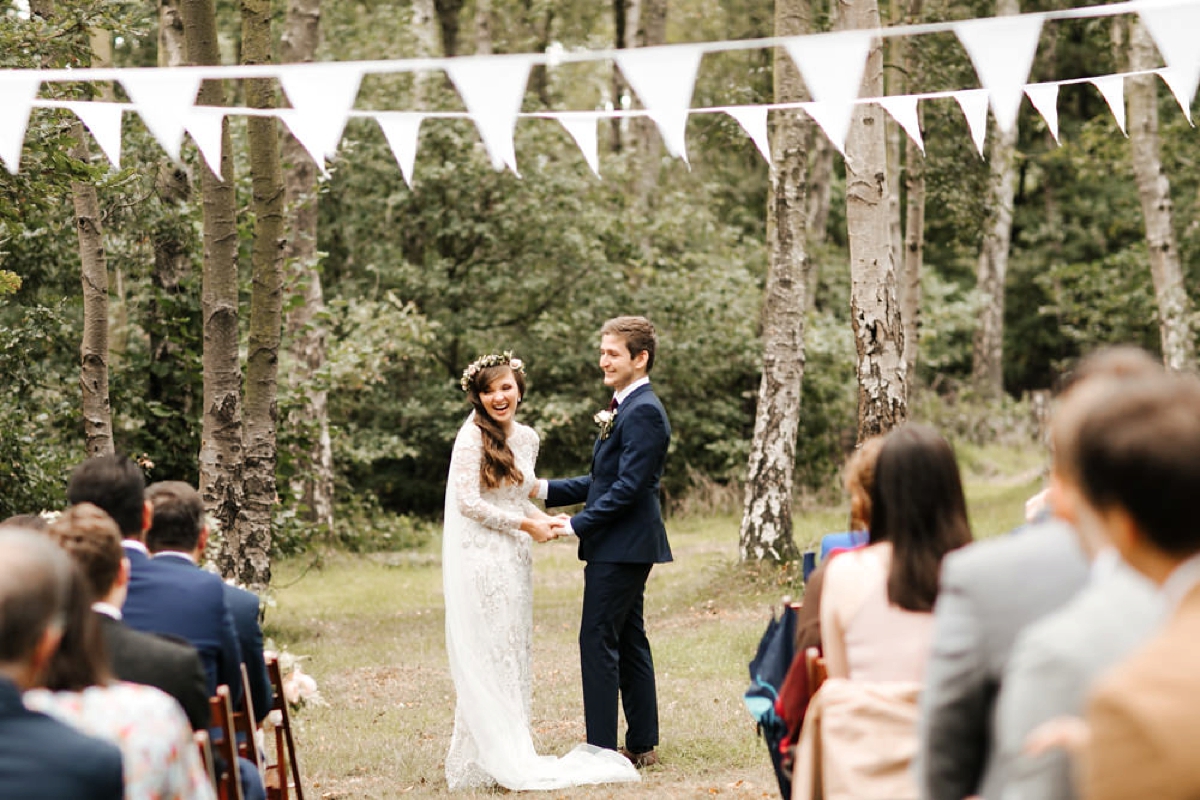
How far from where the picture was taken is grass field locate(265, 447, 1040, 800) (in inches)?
245

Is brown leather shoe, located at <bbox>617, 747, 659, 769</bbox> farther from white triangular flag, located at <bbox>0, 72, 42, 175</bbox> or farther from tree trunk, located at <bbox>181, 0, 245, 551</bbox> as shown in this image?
white triangular flag, located at <bbox>0, 72, 42, 175</bbox>

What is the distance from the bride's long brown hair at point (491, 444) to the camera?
604cm

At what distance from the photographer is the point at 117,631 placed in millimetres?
3180

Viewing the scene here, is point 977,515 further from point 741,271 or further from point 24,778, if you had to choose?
point 24,778

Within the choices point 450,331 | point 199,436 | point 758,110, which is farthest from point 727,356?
point 758,110

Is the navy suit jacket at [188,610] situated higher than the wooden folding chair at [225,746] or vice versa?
the navy suit jacket at [188,610]

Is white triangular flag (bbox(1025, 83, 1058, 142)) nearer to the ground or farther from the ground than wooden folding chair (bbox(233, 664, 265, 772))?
farther from the ground

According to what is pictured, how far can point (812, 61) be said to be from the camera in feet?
16.9

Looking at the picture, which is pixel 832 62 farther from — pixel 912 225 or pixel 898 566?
pixel 912 225

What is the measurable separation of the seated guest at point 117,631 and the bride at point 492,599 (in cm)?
265

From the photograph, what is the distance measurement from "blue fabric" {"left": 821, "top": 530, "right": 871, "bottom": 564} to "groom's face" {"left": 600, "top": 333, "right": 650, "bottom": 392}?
2.26 metres

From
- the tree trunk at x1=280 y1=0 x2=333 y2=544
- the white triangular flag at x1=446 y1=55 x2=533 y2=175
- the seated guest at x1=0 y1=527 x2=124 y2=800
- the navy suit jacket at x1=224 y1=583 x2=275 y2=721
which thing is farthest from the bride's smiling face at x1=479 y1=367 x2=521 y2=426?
the tree trunk at x1=280 y1=0 x2=333 y2=544

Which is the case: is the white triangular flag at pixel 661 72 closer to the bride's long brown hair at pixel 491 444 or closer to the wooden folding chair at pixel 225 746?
the bride's long brown hair at pixel 491 444

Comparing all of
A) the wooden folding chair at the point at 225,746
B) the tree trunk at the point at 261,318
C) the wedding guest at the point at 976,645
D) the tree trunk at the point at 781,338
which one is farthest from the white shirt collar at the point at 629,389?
the tree trunk at the point at 781,338
